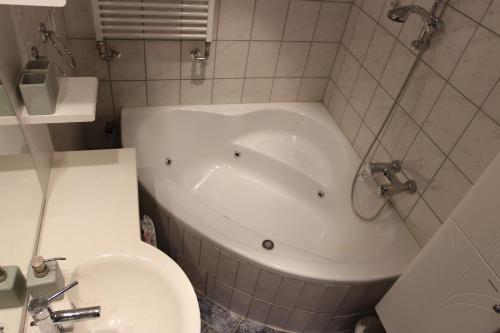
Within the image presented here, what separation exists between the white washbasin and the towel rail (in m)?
1.04

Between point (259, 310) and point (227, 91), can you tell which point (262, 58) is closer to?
point (227, 91)

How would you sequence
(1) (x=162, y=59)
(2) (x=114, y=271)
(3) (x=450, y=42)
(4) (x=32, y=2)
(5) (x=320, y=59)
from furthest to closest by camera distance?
1. (5) (x=320, y=59)
2. (1) (x=162, y=59)
3. (3) (x=450, y=42)
4. (2) (x=114, y=271)
5. (4) (x=32, y=2)

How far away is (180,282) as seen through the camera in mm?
908

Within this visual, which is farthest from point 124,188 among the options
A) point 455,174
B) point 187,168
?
point 455,174

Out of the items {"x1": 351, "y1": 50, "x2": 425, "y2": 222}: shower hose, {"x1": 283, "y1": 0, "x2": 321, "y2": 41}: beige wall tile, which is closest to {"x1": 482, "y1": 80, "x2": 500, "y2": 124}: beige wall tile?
{"x1": 351, "y1": 50, "x2": 425, "y2": 222}: shower hose

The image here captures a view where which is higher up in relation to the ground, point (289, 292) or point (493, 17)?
point (493, 17)

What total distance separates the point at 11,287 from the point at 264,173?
5.03 feet

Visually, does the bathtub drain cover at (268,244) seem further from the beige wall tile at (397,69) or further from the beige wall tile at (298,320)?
the beige wall tile at (397,69)

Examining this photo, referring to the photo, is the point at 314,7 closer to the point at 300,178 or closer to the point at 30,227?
the point at 300,178

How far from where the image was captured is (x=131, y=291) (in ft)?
3.14

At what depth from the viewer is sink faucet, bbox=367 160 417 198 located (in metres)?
1.47

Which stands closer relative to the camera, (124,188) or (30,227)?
(30,227)

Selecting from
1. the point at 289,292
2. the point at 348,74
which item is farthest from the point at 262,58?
the point at 289,292

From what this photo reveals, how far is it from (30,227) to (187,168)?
1.17 m
